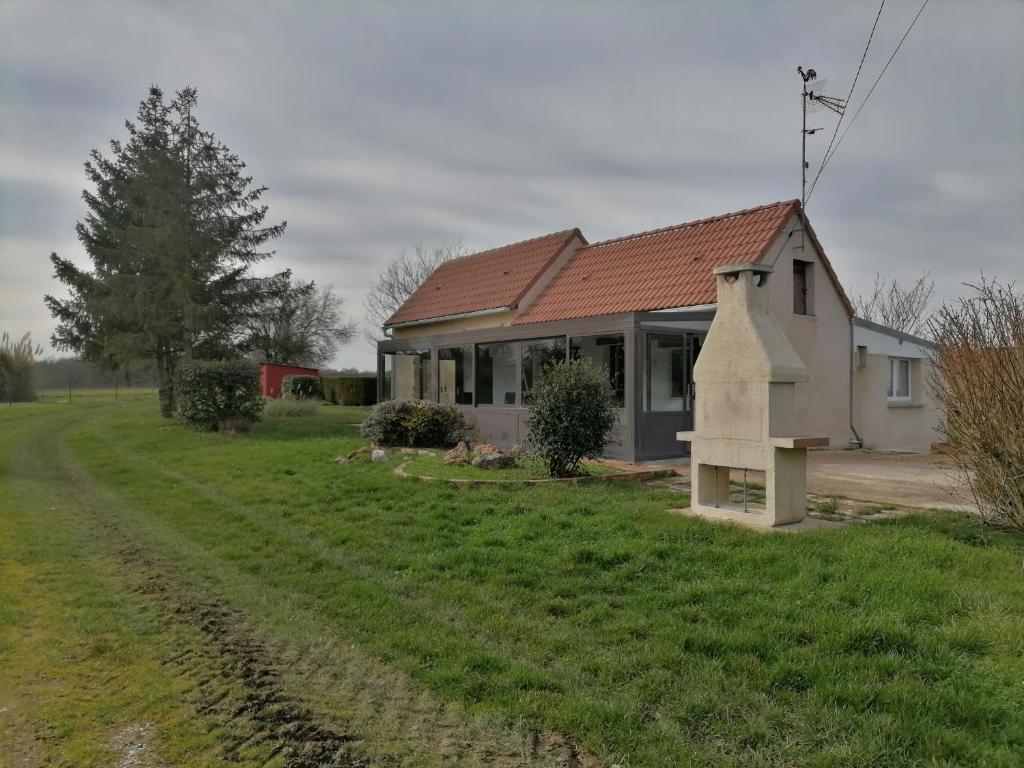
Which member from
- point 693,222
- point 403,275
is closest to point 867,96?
point 693,222

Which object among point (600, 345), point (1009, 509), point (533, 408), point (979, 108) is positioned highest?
point (979, 108)

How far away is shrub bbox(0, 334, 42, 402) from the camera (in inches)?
1291

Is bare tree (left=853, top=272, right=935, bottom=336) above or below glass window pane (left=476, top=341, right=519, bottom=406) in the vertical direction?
above

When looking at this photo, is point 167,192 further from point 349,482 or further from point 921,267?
point 921,267

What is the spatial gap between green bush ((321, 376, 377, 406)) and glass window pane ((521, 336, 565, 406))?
64.1 feet

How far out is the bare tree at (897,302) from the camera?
43250 mm

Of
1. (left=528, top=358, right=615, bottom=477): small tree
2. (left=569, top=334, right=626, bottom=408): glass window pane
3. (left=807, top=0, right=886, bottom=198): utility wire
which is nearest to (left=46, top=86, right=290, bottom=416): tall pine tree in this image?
(left=569, top=334, right=626, bottom=408): glass window pane

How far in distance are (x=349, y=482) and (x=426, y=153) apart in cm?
875

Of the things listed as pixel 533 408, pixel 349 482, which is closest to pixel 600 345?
pixel 533 408

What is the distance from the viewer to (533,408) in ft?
33.9

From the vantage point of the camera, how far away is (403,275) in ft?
153

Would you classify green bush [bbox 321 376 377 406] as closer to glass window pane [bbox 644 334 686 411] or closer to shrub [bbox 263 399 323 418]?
shrub [bbox 263 399 323 418]

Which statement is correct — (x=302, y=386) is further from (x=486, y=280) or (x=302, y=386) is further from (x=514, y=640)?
(x=514, y=640)

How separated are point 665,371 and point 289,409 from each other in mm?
16534
